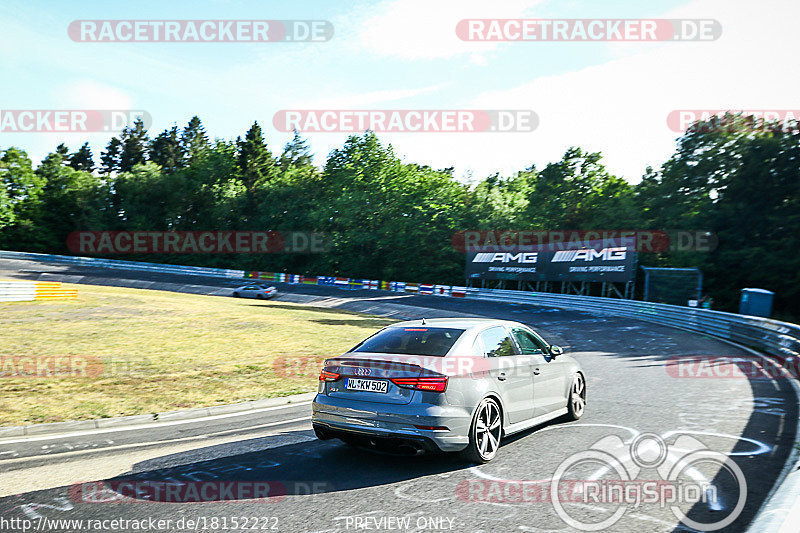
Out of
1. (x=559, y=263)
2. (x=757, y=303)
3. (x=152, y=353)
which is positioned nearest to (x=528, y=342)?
(x=152, y=353)

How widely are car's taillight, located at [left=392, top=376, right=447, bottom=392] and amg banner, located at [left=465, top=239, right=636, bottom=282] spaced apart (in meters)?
31.4

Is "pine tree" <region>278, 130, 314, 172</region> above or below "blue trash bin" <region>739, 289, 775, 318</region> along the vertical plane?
above

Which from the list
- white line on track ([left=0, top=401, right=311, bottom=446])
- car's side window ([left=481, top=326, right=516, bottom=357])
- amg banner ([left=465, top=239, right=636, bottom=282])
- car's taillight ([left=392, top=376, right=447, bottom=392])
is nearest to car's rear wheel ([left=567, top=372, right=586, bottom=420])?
car's side window ([left=481, top=326, right=516, bottom=357])

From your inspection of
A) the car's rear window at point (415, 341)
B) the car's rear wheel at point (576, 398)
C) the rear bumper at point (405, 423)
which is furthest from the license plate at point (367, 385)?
Result: the car's rear wheel at point (576, 398)

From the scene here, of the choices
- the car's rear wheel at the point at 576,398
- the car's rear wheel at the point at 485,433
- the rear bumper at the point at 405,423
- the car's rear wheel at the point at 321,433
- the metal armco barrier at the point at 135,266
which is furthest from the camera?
the metal armco barrier at the point at 135,266

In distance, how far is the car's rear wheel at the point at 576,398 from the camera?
322 inches

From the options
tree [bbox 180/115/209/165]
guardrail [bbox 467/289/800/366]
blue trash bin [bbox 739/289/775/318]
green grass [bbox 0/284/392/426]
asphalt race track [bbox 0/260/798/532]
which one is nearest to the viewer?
asphalt race track [bbox 0/260/798/532]

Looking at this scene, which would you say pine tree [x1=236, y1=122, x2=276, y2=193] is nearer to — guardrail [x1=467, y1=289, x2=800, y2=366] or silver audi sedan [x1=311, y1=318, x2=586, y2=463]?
guardrail [x1=467, y1=289, x2=800, y2=366]

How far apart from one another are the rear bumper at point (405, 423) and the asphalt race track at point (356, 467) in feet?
1.05

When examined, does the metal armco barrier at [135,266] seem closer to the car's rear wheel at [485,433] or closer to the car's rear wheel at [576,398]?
the car's rear wheel at [576,398]

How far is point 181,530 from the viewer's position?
436 centimetres

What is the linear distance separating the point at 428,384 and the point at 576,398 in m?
3.36

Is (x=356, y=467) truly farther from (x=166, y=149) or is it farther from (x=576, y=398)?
(x=166, y=149)

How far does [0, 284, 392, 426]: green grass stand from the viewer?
9398 millimetres
